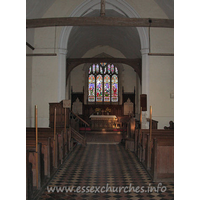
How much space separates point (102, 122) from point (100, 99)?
314cm

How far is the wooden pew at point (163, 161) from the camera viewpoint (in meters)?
4.80

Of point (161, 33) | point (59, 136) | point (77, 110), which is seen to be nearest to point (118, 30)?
point (161, 33)

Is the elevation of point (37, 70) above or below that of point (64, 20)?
below

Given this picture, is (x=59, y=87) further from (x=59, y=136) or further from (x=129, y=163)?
(x=129, y=163)

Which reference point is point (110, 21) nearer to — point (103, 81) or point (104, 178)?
point (104, 178)

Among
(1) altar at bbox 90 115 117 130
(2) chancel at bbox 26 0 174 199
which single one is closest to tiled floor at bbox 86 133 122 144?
(2) chancel at bbox 26 0 174 199

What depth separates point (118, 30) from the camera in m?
13.6

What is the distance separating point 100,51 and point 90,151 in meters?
11.3

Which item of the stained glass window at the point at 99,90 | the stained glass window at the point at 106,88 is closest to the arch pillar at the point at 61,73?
the stained glass window at the point at 99,90

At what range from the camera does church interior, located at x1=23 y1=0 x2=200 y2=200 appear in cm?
466

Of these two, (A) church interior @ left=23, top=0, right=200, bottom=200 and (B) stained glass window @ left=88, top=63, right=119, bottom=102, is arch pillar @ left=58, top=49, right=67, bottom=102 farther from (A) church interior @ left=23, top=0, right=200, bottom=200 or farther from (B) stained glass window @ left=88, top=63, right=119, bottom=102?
(B) stained glass window @ left=88, top=63, right=119, bottom=102

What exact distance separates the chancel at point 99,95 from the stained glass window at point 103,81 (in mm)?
74

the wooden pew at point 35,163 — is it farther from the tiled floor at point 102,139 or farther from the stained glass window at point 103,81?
the stained glass window at point 103,81

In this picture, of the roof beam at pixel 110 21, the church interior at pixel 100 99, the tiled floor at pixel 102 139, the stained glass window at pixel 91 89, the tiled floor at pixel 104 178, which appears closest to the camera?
the tiled floor at pixel 104 178
